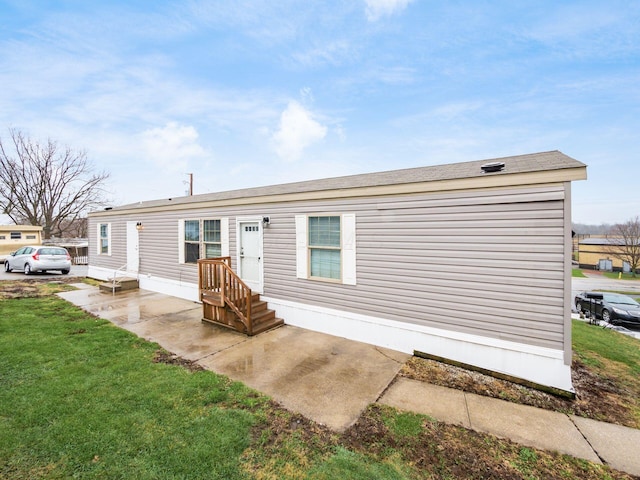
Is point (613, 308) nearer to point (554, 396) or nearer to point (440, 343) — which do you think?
point (554, 396)

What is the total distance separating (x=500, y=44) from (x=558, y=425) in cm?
1083

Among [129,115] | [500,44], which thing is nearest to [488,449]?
[500,44]

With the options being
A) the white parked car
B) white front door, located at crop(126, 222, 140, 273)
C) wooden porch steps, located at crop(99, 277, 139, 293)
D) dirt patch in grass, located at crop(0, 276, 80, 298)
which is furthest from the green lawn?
the white parked car

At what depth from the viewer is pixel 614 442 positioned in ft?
8.93

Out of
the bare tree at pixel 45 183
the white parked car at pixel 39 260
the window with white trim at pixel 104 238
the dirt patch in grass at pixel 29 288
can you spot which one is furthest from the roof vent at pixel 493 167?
the bare tree at pixel 45 183

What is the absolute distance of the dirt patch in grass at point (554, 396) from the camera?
10.7 ft

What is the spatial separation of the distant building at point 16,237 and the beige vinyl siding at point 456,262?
26.7 meters

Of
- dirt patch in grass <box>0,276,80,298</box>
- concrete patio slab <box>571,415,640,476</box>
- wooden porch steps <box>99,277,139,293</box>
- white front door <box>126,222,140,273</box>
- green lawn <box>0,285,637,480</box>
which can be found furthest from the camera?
white front door <box>126,222,140,273</box>

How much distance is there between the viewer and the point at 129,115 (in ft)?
45.5

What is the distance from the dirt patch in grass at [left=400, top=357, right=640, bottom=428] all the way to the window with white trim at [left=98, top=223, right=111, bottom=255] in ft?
40.2

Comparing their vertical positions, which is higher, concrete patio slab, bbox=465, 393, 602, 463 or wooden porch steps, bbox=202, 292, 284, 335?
wooden porch steps, bbox=202, 292, 284, 335

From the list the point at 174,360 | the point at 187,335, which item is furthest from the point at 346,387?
the point at 187,335

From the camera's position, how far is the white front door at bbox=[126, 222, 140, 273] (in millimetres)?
10031

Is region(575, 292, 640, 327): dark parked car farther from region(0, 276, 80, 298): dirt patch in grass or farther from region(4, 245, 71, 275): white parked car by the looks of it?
region(4, 245, 71, 275): white parked car
